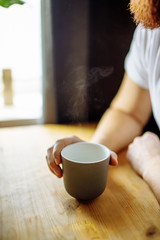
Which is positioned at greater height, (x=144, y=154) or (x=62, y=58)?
(x=62, y=58)

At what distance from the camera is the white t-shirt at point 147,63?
0.81m

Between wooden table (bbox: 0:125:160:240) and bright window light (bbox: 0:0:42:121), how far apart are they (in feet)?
1.73

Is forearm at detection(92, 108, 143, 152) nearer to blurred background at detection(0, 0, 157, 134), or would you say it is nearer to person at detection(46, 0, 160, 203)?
person at detection(46, 0, 160, 203)

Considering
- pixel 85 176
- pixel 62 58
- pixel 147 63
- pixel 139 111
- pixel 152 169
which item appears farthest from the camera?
pixel 62 58

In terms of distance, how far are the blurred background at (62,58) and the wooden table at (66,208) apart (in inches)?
18.8

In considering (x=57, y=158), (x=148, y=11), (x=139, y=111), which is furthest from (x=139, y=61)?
(x=57, y=158)

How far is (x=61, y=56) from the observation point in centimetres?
121

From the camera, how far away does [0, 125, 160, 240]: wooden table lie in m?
0.53

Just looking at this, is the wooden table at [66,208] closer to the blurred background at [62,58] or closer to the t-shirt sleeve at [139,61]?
the t-shirt sleeve at [139,61]

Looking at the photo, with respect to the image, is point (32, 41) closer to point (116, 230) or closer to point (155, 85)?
point (155, 85)

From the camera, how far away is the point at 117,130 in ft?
3.00

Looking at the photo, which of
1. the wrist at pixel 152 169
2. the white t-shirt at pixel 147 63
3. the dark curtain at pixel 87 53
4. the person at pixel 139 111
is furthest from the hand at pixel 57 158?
the dark curtain at pixel 87 53

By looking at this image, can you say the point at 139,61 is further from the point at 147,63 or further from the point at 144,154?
the point at 144,154

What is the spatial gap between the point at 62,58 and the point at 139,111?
480mm
